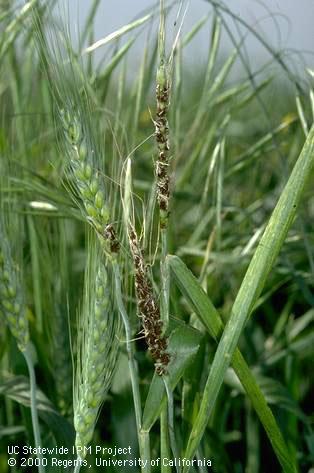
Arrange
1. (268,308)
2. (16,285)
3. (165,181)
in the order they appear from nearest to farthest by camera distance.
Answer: (165,181) < (16,285) < (268,308)

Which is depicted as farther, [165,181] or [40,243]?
[40,243]

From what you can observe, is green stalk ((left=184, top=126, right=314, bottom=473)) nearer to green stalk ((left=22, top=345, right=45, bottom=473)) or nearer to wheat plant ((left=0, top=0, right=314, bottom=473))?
wheat plant ((left=0, top=0, right=314, bottom=473))

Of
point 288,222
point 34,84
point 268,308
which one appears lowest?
point 268,308

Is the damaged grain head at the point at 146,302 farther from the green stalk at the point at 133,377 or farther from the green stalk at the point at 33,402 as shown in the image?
the green stalk at the point at 33,402

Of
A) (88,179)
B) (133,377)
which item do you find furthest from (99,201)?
(133,377)

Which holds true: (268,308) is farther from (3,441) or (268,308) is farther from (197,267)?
(3,441)

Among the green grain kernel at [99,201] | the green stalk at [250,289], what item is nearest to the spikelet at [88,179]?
the green grain kernel at [99,201]

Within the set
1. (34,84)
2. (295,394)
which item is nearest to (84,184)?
(295,394)

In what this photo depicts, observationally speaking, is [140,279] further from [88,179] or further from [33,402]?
[33,402]
